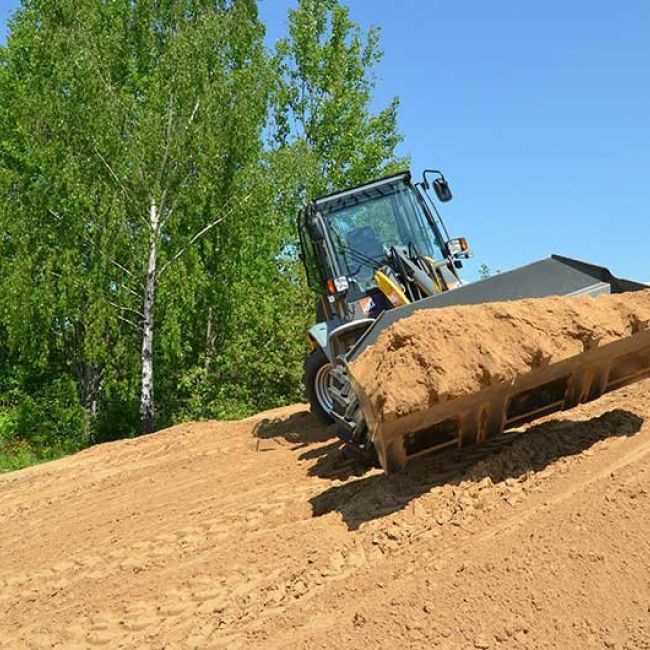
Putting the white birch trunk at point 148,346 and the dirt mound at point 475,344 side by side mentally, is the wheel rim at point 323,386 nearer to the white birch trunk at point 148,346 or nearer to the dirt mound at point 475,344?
the dirt mound at point 475,344

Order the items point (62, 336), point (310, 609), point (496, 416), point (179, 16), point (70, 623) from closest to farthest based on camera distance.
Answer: point (310, 609)
point (70, 623)
point (496, 416)
point (62, 336)
point (179, 16)

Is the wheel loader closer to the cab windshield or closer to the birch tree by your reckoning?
the cab windshield

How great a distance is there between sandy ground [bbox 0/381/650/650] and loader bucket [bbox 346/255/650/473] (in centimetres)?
26

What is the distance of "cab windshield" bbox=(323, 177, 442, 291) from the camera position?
8.01 metres

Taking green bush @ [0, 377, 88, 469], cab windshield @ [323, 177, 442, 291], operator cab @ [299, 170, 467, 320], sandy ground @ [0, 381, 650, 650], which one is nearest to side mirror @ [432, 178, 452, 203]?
operator cab @ [299, 170, 467, 320]

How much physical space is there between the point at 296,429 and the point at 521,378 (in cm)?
526

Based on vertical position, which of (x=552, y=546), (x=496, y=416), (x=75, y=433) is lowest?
(x=552, y=546)

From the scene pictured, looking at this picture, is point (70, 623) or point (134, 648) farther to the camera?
point (70, 623)

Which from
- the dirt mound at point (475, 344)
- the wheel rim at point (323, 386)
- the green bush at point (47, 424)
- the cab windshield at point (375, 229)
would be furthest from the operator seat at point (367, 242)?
the green bush at point (47, 424)

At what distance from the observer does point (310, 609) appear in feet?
13.3

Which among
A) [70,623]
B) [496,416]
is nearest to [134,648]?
[70,623]

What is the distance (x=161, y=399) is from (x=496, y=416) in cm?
1251

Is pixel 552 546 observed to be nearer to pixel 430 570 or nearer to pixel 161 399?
pixel 430 570

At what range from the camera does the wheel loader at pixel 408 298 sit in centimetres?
528
